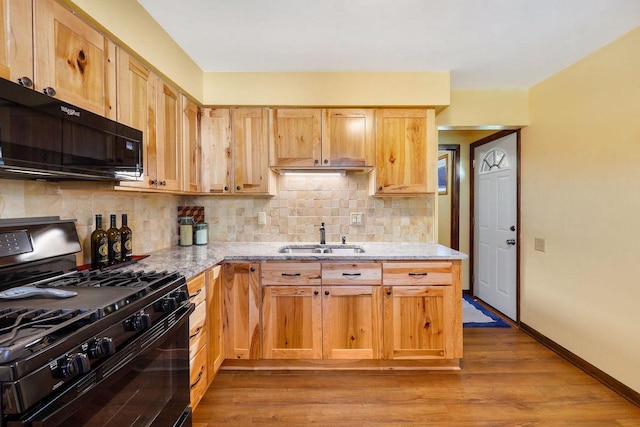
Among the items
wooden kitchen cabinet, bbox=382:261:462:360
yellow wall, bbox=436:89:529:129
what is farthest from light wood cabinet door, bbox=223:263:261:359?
yellow wall, bbox=436:89:529:129

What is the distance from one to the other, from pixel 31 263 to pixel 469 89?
138 inches

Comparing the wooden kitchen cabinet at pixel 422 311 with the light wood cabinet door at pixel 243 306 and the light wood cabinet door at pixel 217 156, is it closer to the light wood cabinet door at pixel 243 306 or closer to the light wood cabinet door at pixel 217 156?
the light wood cabinet door at pixel 243 306

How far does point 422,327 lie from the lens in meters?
2.22

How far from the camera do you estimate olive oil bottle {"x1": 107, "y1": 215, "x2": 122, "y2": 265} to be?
1.76m

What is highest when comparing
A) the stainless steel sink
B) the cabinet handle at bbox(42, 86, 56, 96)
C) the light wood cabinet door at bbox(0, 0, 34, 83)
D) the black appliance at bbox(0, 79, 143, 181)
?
the light wood cabinet door at bbox(0, 0, 34, 83)

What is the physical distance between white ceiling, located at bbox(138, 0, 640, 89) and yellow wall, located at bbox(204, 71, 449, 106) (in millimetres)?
71

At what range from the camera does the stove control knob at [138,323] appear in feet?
3.48

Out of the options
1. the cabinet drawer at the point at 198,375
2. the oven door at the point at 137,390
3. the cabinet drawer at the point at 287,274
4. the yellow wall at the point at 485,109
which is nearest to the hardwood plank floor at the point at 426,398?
the cabinet drawer at the point at 198,375

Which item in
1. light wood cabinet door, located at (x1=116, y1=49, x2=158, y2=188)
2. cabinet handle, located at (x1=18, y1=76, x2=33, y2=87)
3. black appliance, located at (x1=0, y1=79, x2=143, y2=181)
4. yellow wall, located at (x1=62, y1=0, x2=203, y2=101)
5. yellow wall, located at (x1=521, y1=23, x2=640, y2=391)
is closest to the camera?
black appliance, located at (x1=0, y1=79, x2=143, y2=181)

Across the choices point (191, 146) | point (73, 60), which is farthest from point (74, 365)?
point (191, 146)

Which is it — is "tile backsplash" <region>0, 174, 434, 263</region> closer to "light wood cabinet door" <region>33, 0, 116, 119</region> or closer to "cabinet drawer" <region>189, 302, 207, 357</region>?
"cabinet drawer" <region>189, 302, 207, 357</region>

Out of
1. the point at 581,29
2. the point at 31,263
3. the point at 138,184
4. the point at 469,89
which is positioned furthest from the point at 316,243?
the point at 581,29

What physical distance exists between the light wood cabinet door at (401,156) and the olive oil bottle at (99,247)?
1953 mm

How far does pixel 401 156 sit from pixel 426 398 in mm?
1810
